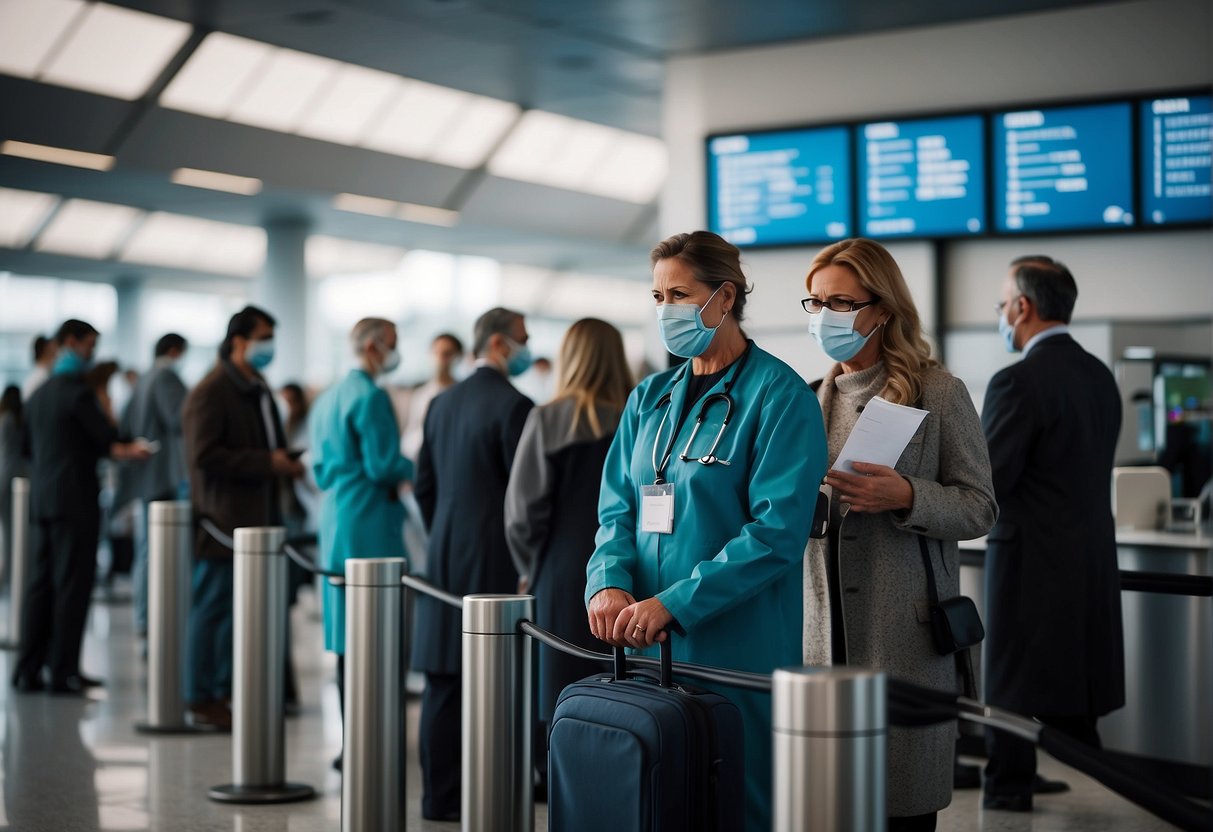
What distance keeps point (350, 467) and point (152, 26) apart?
18.2ft

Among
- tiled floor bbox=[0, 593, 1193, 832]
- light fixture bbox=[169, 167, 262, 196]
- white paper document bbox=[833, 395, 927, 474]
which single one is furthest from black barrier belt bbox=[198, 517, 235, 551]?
light fixture bbox=[169, 167, 262, 196]

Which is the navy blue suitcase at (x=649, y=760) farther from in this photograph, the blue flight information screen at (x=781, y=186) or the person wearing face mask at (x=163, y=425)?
the blue flight information screen at (x=781, y=186)

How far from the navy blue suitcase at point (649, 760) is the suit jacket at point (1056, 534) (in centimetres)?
197

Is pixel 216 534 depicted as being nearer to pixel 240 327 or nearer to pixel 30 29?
pixel 240 327

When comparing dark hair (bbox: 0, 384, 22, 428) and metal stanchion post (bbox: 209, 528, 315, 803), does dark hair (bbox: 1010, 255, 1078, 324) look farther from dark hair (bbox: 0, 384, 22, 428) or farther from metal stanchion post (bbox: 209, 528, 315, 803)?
A: dark hair (bbox: 0, 384, 22, 428)

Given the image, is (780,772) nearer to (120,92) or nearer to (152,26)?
(152,26)

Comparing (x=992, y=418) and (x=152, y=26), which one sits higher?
(x=152, y=26)

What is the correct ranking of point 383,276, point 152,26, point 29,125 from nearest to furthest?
point 152,26 → point 29,125 → point 383,276

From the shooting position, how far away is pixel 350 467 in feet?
17.5

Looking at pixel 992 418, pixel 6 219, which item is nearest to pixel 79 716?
pixel 992 418

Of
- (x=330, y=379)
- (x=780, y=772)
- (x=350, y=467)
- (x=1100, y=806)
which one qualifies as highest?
(x=330, y=379)

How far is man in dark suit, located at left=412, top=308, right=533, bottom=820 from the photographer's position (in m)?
4.59

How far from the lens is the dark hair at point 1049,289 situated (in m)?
4.36

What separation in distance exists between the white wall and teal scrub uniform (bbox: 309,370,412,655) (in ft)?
12.7
